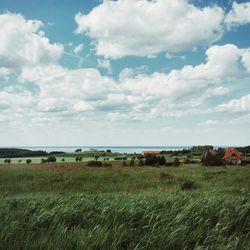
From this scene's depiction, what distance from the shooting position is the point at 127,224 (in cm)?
1109

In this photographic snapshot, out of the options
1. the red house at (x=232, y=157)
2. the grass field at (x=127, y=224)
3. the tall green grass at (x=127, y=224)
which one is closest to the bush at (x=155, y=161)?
the red house at (x=232, y=157)

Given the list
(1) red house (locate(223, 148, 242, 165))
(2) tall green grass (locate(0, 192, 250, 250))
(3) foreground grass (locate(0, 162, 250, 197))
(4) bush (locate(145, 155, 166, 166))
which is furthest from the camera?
(1) red house (locate(223, 148, 242, 165))

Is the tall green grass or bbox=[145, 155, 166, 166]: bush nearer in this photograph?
the tall green grass

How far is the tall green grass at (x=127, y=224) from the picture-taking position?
9.08m

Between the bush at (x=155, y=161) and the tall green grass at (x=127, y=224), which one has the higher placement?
the bush at (x=155, y=161)

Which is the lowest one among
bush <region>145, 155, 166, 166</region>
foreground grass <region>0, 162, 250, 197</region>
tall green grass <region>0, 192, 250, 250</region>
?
foreground grass <region>0, 162, 250, 197</region>

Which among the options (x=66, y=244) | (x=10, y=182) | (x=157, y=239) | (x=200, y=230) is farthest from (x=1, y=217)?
(x=10, y=182)

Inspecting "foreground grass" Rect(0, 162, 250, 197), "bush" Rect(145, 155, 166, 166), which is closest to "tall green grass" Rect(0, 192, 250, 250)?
"foreground grass" Rect(0, 162, 250, 197)

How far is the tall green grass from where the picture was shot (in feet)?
29.8

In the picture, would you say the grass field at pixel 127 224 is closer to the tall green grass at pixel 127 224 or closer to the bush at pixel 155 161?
the tall green grass at pixel 127 224

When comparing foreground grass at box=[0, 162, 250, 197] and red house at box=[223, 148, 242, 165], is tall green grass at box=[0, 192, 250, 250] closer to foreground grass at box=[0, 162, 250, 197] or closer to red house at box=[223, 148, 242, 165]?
foreground grass at box=[0, 162, 250, 197]

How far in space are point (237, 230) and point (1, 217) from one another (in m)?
7.03

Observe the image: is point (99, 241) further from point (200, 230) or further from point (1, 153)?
point (1, 153)

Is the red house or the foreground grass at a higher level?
the red house
